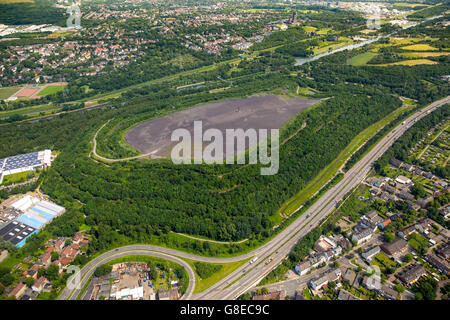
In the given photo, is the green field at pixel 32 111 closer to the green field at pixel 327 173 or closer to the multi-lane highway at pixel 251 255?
the multi-lane highway at pixel 251 255

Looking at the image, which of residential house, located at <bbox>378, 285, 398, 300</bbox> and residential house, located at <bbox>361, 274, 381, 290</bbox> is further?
residential house, located at <bbox>361, 274, 381, 290</bbox>

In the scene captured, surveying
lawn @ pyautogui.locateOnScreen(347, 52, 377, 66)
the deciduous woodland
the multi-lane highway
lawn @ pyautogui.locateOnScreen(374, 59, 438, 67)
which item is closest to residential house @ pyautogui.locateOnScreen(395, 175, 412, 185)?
the multi-lane highway

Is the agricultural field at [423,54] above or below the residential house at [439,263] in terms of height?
above

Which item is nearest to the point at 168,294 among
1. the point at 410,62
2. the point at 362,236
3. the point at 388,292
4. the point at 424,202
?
the point at 388,292

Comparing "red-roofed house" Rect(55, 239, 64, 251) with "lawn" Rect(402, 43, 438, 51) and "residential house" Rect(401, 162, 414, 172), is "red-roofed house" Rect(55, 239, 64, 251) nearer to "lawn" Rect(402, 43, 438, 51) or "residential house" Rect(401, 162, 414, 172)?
"residential house" Rect(401, 162, 414, 172)

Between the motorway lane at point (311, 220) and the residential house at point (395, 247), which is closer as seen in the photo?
the motorway lane at point (311, 220)


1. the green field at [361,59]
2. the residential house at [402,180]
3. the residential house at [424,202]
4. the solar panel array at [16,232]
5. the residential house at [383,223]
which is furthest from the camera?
the green field at [361,59]

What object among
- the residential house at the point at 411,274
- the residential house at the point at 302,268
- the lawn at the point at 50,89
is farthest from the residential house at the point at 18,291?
the lawn at the point at 50,89

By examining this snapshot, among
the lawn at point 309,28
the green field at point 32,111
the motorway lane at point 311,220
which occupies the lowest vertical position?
the green field at point 32,111
